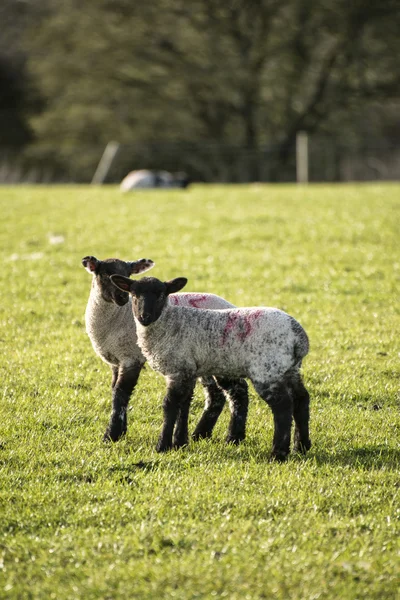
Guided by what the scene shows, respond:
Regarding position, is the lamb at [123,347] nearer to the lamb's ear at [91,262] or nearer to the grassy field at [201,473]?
the lamb's ear at [91,262]

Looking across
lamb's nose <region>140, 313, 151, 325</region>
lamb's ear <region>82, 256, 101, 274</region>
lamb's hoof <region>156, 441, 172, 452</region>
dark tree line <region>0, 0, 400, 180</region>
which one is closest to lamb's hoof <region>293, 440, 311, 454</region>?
lamb's hoof <region>156, 441, 172, 452</region>

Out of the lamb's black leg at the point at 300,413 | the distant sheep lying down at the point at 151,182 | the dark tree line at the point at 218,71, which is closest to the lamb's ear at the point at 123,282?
the lamb's black leg at the point at 300,413

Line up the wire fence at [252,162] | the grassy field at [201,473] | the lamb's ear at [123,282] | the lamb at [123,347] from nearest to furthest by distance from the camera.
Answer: the grassy field at [201,473] → the lamb's ear at [123,282] → the lamb at [123,347] → the wire fence at [252,162]

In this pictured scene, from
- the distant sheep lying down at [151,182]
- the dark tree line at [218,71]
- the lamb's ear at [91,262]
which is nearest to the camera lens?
the lamb's ear at [91,262]

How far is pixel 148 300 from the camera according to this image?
22.6 ft

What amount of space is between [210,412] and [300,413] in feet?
2.97

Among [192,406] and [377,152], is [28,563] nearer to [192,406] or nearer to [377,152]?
[192,406]

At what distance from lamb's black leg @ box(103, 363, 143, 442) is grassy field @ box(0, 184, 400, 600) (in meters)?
0.11

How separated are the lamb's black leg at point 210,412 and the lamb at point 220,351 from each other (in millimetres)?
292

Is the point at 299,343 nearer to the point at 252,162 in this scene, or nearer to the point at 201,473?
the point at 201,473

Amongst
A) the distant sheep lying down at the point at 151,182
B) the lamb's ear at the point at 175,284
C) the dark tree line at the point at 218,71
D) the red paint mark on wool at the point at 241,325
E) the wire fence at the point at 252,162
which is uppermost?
the dark tree line at the point at 218,71

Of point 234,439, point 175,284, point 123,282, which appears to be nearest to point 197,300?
point 175,284

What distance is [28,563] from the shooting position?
5.16 meters

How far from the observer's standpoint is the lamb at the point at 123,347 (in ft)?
24.1
